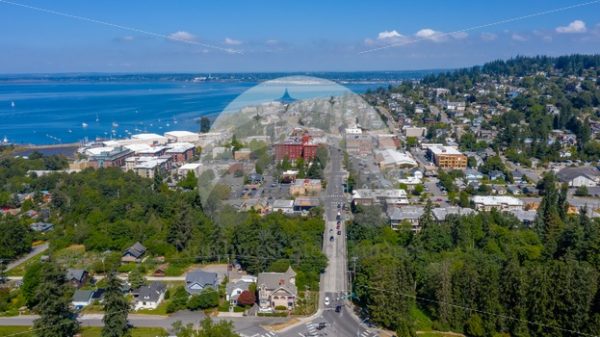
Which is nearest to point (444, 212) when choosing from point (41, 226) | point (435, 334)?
point (435, 334)

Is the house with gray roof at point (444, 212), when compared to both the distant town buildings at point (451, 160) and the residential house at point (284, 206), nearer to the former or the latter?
the residential house at point (284, 206)

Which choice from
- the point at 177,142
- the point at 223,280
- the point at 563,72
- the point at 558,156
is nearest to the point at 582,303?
the point at 223,280

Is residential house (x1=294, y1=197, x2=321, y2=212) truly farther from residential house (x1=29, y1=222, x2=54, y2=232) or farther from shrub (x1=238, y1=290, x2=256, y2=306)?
residential house (x1=29, y1=222, x2=54, y2=232)

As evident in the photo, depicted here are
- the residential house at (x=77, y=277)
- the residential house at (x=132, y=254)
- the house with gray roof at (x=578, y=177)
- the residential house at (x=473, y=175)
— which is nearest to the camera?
the residential house at (x=77, y=277)

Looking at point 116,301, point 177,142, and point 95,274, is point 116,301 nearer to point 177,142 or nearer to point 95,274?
point 95,274

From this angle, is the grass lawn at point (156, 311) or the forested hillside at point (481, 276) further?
the grass lawn at point (156, 311)

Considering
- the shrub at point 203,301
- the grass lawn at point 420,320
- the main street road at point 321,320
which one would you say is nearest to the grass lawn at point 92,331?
the main street road at point 321,320

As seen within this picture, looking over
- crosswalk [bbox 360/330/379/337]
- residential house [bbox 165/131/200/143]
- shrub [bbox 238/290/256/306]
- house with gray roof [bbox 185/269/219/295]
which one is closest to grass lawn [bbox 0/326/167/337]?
house with gray roof [bbox 185/269/219/295]
